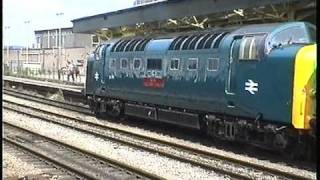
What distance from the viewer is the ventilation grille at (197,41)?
13767mm

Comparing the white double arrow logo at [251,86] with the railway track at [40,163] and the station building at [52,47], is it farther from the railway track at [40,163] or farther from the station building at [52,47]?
the station building at [52,47]

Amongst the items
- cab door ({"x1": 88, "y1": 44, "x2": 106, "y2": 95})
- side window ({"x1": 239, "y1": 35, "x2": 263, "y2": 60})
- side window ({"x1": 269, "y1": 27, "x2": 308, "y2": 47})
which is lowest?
cab door ({"x1": 88, "y1": 44, "x2": 106, "y2": 95})

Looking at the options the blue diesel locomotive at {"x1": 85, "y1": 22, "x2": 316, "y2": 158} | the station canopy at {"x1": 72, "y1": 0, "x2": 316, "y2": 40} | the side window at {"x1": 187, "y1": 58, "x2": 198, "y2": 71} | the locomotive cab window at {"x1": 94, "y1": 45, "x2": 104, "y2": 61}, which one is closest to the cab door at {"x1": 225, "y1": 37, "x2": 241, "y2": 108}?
the blue diesel locomotive at {"x1": 85, "y1": 22, "x2": 316, "y2": 158}

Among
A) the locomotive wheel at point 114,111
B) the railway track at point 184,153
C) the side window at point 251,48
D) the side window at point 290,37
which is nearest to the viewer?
the railway track at point 184,153

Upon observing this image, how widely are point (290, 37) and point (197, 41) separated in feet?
10.4

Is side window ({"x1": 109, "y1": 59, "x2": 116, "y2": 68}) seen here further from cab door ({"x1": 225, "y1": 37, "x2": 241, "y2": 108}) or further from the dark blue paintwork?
cab door ({"x1": 225, "y1": 37, "x2": 241, "y2": 108})

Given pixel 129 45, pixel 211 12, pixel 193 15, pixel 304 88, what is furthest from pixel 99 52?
pixel 304 88

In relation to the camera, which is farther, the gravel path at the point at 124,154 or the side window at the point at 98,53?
the side window at the point at 98,53

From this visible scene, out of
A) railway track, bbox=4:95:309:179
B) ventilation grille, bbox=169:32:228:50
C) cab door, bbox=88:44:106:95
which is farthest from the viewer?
cab door, bbox=88:44:106:95

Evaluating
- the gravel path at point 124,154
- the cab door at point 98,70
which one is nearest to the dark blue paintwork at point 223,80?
the cab door at point 98,70

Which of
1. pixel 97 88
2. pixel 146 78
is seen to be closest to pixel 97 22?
pixel 97 88

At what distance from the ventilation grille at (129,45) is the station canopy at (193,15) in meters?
3.40

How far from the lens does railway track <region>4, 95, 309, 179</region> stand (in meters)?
10.2

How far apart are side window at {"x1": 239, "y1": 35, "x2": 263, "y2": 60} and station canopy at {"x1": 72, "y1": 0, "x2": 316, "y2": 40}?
3.54m
